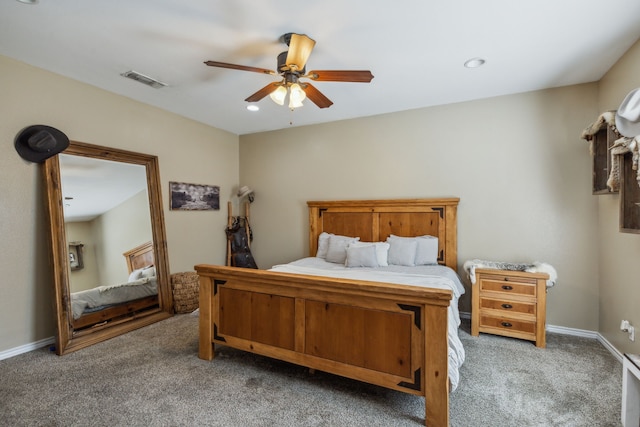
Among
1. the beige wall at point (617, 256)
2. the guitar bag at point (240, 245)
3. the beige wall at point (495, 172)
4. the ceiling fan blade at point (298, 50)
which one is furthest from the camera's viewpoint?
the guitar bag at point (240, 245)

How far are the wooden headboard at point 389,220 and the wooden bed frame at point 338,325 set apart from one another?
201cm

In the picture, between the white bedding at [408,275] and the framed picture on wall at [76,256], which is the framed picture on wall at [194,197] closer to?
the framed picture on wall at [76,256]

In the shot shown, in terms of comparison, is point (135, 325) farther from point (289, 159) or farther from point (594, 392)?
point (594, 392)

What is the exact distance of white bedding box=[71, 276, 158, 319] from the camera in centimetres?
302

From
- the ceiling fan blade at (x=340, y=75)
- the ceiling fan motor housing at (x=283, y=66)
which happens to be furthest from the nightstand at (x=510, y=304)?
the ceiling fan motor housing at (x=283, y=66)

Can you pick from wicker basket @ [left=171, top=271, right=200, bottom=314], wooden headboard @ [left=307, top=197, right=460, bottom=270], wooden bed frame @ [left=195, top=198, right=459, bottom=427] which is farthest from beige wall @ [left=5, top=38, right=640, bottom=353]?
wooden bed frame @ [left=195, top=198, right=459, bottom=427]

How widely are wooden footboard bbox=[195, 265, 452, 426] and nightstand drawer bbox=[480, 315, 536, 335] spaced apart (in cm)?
163

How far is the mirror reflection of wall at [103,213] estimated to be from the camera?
10.0 ft

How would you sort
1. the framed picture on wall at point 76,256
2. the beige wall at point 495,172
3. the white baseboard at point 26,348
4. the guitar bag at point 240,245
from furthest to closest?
the guitar bag at point 240,245, the beige wall at point 495,172, the framed picture on wall at point 76,256, the white baseboard at point 26,348

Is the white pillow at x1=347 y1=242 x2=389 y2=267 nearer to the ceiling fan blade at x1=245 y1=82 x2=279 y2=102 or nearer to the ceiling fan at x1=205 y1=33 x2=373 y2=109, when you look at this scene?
the ceiling fan at x1=205 y1=33 x2=373 y2=109

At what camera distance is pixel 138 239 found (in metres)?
3.66

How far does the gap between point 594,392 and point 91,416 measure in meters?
3.40

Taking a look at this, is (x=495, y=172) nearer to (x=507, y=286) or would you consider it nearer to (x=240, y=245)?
(x=507, y=286)

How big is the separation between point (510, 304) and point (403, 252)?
45.1 inches
